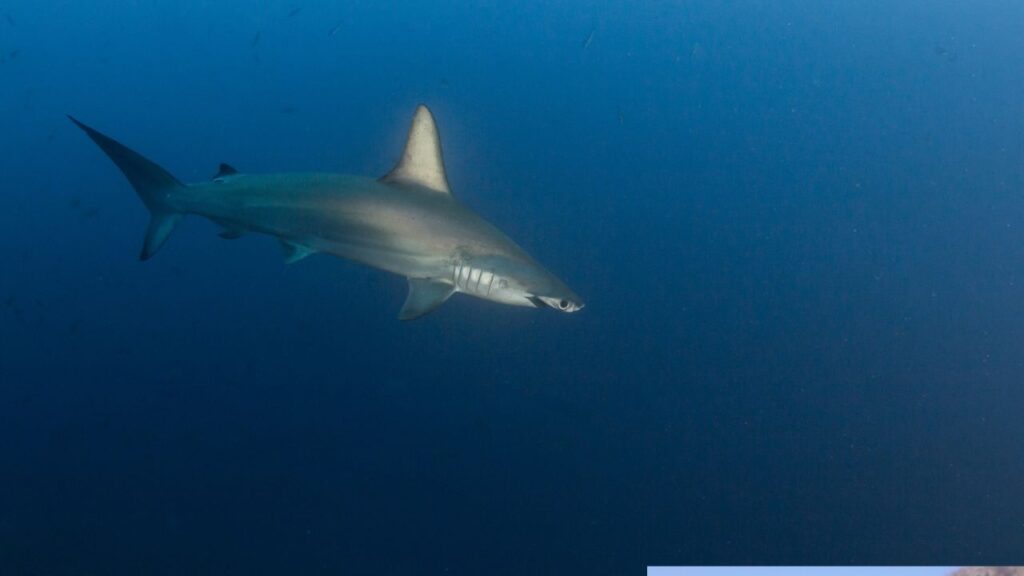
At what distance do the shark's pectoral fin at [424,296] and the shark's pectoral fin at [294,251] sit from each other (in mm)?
826

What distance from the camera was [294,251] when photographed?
4684mm

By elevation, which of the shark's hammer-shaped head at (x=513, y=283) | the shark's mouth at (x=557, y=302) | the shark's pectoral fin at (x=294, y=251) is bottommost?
the shark's mouth at (x=557, y=302)

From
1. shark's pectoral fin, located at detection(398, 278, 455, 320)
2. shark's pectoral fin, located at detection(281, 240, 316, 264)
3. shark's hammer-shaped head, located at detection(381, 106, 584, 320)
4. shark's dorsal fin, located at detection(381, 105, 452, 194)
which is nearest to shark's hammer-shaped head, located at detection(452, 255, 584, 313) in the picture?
shark's hammer-shaped head, located at detection(381, 106, 584, 320)

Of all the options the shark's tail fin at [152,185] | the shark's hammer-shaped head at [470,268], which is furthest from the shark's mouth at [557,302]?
the shark's tail fin at [152,185]

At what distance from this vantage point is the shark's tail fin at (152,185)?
4.86m

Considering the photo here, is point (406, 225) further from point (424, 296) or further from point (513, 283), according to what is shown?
point (513, 283)

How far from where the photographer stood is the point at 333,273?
11570 mm

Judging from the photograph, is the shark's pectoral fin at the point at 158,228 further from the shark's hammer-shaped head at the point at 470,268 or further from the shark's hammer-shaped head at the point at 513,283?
the shark's hammer-shaped head at the point at 513,283

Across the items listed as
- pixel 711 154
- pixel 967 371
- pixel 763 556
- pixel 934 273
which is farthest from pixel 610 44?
pixel 763 556

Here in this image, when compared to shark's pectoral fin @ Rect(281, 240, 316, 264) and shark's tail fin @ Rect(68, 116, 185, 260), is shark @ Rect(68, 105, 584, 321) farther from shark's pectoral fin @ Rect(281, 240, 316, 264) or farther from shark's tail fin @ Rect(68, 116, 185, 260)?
shark's tail fin @ Rect(68, 116, 185, 260)

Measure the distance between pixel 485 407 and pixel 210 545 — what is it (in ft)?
12.6

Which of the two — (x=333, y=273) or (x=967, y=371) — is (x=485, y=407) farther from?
(x=967, y=371)

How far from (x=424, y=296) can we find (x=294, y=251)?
1.11 m

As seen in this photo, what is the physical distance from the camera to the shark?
4270 mm
